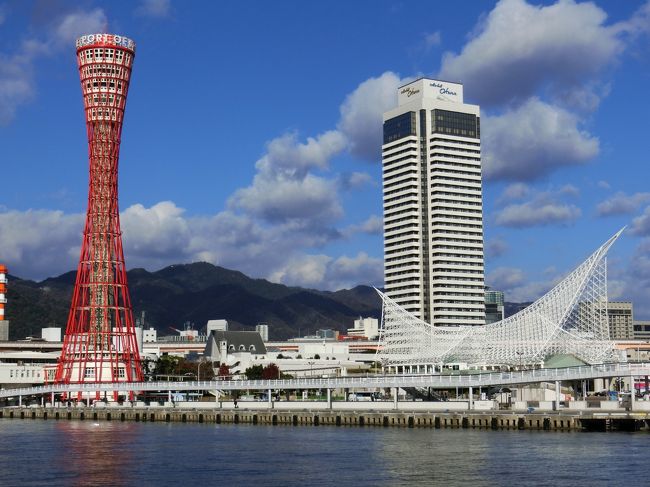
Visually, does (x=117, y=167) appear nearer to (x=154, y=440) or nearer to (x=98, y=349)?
(x=98, y=349)

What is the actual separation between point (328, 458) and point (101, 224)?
70.8 m

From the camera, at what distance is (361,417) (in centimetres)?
10038

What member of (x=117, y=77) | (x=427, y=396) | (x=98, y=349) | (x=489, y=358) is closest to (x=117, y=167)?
(x=117, y=77)

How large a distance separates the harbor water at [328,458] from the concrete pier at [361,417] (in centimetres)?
288

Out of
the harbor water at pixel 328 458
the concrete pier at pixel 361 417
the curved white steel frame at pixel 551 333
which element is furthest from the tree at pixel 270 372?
the harbor water at pixel 328 458

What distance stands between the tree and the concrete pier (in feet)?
156

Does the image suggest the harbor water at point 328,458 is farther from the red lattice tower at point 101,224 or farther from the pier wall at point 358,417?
the red lattice tower at point 101,224

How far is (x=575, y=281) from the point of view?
139625 mm

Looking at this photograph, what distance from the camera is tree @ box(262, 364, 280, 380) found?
170 metres

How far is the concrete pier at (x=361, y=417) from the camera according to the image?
281 feet

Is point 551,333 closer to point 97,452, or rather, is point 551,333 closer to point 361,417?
point 361,417

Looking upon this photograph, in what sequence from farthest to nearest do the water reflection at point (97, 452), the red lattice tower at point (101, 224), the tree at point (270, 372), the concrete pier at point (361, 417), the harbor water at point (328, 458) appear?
the tree at point (270, 372) < the red lattice tower at point (101, 224) < the concrete pier at point (361, 417) < the water reflection at point (97, 452) < the harbor water at point (328, 458)

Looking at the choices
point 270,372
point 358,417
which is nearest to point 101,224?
point 358,417

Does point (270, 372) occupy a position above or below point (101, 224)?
below
